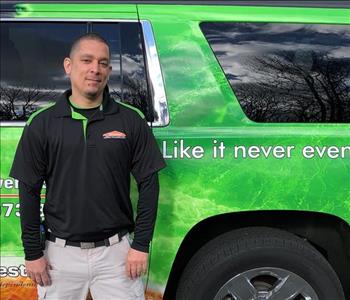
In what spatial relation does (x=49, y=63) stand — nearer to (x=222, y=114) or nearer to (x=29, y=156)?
(x=29, y=156)

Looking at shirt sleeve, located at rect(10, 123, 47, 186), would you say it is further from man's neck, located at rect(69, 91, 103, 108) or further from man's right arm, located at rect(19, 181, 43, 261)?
man's neck, located at rect(69, 91, 103, 108)

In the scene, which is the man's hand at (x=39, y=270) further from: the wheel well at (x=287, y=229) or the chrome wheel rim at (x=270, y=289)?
the chrome wheel rim at (x=270, y=289)

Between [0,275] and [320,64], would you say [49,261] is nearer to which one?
[0,275]

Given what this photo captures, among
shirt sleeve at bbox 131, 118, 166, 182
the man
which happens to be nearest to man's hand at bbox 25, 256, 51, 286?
the man

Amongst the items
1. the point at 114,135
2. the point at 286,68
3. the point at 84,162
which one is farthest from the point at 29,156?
the point at 286,68

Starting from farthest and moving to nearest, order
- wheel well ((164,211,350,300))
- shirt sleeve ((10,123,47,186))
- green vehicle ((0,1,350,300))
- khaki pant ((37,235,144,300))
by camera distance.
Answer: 1. wheel well ((164,211,350,300))
2. green vehicle ((0,1,350,300))
3. khaki pant ((37,235,144,300))
4. shirt sleeve ((10,123,47,186))

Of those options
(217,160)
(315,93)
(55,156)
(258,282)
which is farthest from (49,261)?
(315,93)

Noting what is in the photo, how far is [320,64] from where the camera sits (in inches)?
101

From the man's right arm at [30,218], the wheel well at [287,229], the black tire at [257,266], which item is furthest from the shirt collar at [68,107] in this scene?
the black tire at [257,266]

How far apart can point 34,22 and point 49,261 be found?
126 centimetres

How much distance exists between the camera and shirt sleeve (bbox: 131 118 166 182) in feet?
7.02

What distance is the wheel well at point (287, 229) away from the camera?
2.60m

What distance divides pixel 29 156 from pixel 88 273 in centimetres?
60

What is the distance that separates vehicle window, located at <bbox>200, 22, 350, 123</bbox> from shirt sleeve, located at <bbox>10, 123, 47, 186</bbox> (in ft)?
3.46
